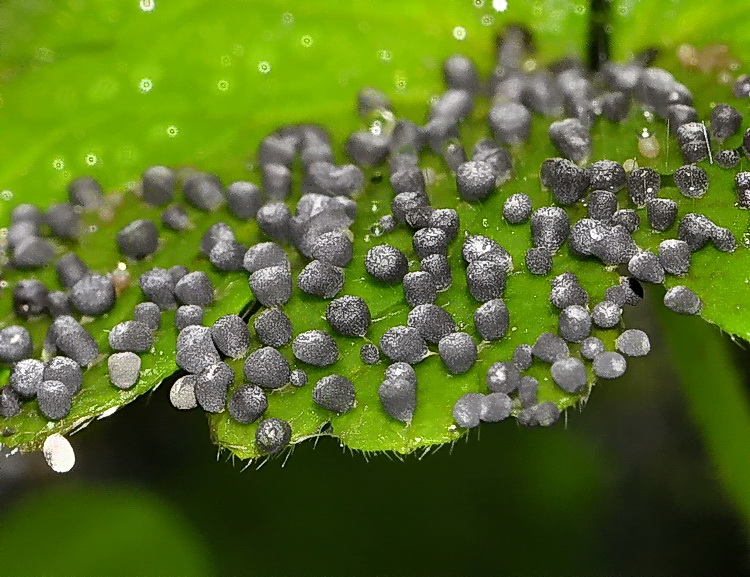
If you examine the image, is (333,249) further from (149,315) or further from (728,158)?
(728,158)

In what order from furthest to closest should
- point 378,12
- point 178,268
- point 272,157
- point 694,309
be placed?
1. point 378,12
2. point 272,157
3. point 178,268
4. point 694,309

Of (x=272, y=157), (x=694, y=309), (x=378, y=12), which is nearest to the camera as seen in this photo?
(x=694, y=309)

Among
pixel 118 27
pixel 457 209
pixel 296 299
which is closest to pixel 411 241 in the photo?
pixel 457 209

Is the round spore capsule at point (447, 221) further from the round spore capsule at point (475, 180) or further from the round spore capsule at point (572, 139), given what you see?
the round spore capsule at point (572, 139)

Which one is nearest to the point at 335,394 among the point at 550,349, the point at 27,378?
the point at 550,349

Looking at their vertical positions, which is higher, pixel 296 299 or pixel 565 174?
pixel 565 174

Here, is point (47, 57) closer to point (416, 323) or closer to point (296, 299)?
point (296, 299)

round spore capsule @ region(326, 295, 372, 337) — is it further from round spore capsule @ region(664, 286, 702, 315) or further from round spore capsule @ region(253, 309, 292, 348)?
round spore capsule @ region(664, 286, 702, 315)
